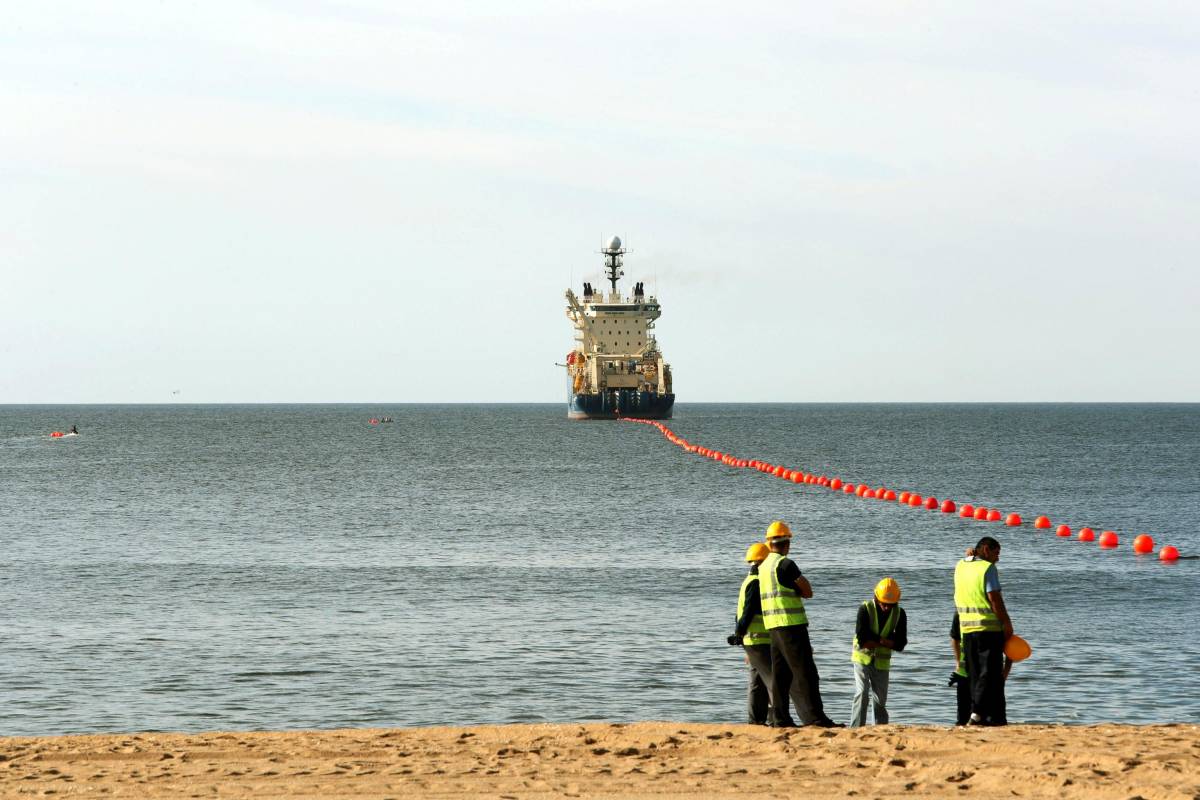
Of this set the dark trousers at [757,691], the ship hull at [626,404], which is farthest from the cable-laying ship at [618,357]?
the dark trousers at [757,691]

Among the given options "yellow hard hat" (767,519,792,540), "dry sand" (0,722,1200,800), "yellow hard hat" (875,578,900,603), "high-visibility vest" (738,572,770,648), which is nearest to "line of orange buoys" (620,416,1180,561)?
"yellow hard hat" (875,578,900,603)

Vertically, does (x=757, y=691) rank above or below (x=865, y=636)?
below

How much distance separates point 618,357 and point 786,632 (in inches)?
4742

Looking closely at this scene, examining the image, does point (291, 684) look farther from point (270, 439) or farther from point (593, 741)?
point (270, 439)

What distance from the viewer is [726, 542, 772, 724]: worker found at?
41.4 feet

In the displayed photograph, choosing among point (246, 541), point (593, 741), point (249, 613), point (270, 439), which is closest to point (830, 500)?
point (246, 541)

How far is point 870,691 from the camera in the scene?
13156 millimetres

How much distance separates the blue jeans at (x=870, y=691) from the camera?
13.0m

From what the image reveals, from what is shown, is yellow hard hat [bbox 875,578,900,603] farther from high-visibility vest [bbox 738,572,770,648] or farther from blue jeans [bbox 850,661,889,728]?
high-visibility vest [bbox 738,572,770,648]

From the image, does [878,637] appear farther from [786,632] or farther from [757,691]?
[757,691]

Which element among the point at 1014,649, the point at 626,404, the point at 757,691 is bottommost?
the point at 757,691

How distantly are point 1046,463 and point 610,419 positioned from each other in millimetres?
64093

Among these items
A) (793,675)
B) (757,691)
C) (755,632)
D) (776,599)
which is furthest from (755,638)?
(757,691)

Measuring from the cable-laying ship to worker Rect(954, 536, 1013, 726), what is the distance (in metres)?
117
